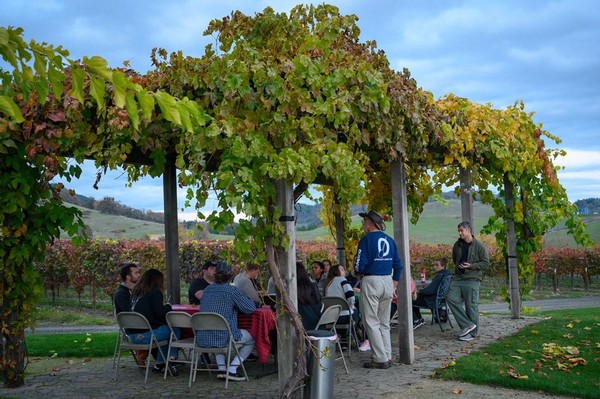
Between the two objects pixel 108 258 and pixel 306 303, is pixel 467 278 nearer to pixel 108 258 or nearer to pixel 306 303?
pixel 306 303

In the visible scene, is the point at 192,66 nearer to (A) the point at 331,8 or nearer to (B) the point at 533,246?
(A) the point at 331,8

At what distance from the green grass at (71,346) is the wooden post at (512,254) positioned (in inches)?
275

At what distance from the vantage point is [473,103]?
399 inches

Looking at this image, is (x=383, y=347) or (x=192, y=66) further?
(x=383, y=347)

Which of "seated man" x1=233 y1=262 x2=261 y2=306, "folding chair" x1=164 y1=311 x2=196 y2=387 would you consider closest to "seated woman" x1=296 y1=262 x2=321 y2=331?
"seated man" x1=233 y1=262 x2=261 y2=306

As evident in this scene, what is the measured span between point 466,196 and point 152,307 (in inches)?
217

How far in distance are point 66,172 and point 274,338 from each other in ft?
10.0

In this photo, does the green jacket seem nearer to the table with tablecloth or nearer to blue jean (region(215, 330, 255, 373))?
the table with tablecloth

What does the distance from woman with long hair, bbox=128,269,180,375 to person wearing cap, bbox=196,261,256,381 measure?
70 cm

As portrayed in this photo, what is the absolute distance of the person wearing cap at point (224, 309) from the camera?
6.89 meters

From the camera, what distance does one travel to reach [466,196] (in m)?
10.5

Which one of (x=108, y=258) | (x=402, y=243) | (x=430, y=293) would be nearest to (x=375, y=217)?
(x=402, y=243)

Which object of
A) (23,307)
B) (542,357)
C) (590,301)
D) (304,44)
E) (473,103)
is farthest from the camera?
(590,301)

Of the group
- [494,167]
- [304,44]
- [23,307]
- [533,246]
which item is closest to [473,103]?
[494,167]
